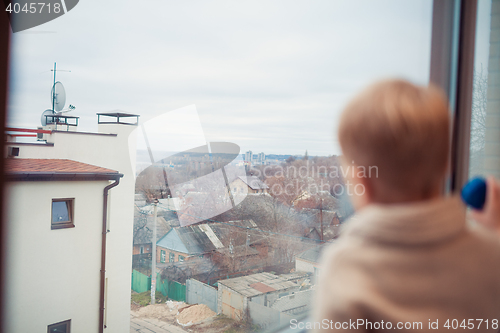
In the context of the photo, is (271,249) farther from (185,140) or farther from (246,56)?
(246,56)

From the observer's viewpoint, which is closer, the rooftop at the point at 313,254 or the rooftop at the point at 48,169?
the rooftop at the point at 48,169

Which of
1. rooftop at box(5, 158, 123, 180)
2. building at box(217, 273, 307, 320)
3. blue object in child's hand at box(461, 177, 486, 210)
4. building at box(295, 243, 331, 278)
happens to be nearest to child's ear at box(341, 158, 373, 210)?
blue object in child's hand at box(461, 177, 486, 210)

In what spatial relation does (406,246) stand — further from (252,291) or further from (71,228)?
(252,291)

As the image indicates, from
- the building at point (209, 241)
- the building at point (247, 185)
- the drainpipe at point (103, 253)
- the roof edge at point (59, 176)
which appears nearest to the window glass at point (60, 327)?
the drainpipe at point (103, 253)

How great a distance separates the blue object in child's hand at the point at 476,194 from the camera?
771mm

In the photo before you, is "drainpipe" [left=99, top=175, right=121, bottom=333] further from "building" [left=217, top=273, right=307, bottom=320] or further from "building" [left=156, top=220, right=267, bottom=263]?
"building" [left=217, top=273, right=307, bottom=320]

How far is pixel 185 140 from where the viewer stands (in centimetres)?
124

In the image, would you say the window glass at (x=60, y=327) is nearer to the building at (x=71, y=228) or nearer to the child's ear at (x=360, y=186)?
the building at (x=71, y=228)

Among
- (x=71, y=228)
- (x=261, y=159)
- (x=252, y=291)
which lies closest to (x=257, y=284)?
(x=252, y=291)

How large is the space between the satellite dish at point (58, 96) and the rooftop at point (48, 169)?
A: 0.14 metres

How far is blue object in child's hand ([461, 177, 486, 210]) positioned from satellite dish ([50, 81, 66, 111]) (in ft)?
3.41

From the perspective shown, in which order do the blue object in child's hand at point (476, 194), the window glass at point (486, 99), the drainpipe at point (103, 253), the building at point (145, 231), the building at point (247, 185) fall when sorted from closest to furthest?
the blue object in child's hand at point (476, 194), the drainpipe at point (103, 253), the building at point (145, 231), the building at point (247, 185), the window glass at point (486, 99)

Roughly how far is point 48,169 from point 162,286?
0.59m

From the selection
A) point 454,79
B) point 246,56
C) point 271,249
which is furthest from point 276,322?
point 454,79
